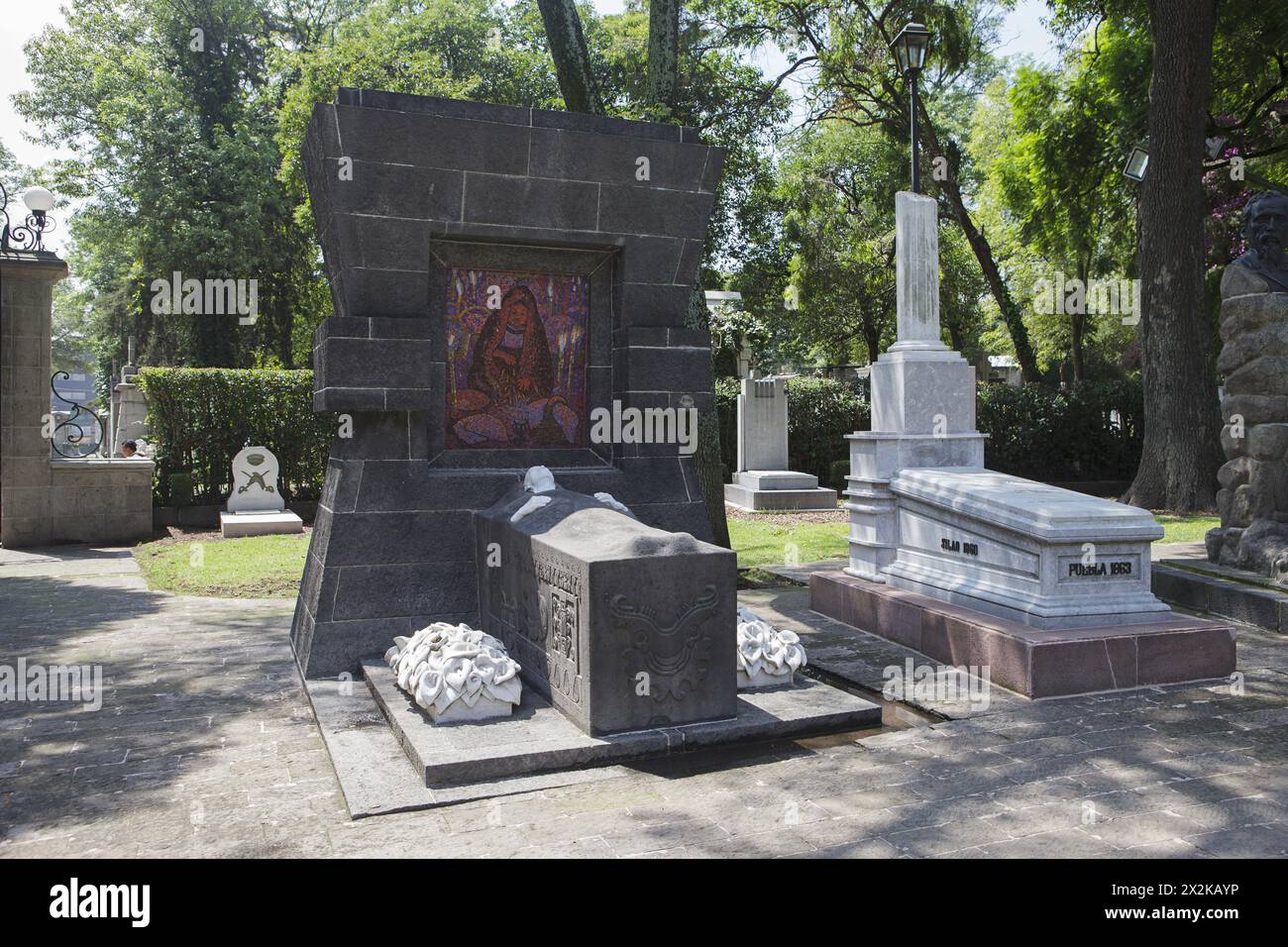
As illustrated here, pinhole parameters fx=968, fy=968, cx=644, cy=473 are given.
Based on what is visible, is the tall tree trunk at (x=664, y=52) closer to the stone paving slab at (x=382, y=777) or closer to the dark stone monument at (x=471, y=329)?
the dark stone monument at (x=471, y=329)

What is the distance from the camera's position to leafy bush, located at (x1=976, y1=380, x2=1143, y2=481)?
20.1m

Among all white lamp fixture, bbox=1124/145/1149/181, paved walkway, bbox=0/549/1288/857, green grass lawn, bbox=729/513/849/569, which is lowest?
paved walkway, bbox=0/549/1288/857

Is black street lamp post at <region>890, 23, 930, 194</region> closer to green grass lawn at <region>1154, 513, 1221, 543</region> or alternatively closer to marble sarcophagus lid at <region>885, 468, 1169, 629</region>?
marble sarcophagus lid at <region>885, 468, 1169, 629</region>

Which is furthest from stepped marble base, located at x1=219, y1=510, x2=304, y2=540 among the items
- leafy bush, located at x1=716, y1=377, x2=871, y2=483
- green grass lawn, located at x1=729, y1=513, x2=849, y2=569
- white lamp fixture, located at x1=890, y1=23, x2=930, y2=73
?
white lamp fixture, located at x1=890, y1=23, x2=930, y2=73

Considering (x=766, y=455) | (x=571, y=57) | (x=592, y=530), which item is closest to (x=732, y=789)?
(x=592, y=530)

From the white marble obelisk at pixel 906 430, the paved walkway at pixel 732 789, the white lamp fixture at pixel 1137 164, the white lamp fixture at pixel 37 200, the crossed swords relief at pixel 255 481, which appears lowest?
the paved walkway at pixel 732 789

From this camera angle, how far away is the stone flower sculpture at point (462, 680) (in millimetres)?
4754

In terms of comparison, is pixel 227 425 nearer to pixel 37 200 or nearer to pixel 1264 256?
pixel 37 200

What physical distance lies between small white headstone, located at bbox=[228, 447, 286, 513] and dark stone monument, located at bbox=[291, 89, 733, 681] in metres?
8.60

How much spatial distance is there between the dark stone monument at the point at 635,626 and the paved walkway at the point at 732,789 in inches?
12.9

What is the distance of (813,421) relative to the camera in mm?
20047

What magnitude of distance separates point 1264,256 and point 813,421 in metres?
12.2

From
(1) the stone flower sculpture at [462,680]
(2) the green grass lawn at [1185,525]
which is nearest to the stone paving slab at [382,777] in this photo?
(1) the stone flower sculpture at [462,680]

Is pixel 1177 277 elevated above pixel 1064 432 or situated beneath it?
elevated above
